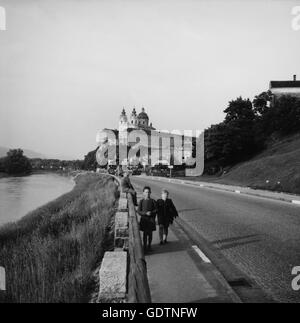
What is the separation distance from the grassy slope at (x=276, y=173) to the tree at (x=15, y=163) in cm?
8444

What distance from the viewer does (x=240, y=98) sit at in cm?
7525

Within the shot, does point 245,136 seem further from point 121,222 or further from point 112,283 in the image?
point 112,283

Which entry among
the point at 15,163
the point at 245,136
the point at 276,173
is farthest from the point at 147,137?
the point at 276,173

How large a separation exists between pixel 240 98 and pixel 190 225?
221 feet

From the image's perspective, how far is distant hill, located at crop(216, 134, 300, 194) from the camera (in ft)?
94.7

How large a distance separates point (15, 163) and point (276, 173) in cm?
9700

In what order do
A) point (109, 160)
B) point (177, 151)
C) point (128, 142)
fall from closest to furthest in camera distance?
point (177, 151) < point (109, 160) < point (128, 142)

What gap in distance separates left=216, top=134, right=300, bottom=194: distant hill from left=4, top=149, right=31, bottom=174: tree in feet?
277

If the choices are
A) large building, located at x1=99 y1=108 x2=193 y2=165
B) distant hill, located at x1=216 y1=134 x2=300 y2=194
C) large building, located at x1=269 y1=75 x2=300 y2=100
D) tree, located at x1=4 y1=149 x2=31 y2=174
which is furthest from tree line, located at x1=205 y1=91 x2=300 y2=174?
tree, located at x1=4 y1=149 x2=31 y2=174

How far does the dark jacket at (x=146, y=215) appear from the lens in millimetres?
8602

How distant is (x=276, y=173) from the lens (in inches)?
1352

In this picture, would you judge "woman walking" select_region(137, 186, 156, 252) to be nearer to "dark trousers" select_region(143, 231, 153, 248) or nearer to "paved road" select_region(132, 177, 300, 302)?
"dark trousers" select_region(143, 231, 153, 248)
